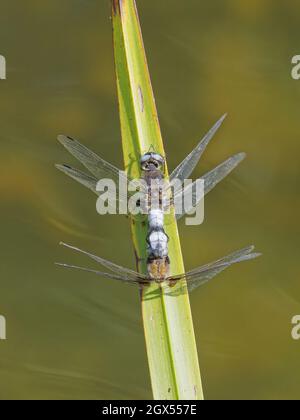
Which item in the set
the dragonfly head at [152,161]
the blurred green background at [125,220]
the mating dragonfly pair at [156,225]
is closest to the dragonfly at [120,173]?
the mating dragonfly pair at [156,225]

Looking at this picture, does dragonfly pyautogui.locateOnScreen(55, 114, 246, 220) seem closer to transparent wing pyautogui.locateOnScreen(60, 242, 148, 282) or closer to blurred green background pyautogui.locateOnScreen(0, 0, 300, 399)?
transparent wing pyautogui.locateOnScreen(60, 242, 148, 282)

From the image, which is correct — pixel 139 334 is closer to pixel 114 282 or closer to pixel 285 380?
pixel 114 282

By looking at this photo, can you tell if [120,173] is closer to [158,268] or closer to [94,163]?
[94,163]

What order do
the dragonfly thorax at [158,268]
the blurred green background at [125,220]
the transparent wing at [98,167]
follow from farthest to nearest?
the blurred green background at [125,220] < the transparent wing at [98,167] < the dragonfly thorax at [158,268]

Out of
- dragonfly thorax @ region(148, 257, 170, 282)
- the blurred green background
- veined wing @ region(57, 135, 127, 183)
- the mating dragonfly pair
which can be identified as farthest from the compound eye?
the blurred green background

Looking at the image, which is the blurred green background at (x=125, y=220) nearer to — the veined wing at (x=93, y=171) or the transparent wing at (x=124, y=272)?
the veined wing at (x=93, y=171)

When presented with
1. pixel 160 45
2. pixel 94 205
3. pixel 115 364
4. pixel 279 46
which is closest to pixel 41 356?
pixel 115 364

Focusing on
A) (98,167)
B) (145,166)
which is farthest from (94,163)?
(145,166)

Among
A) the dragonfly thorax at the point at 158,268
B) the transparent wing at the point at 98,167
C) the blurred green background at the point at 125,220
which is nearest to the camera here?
the dragonfly thorax at the point at 158,268
